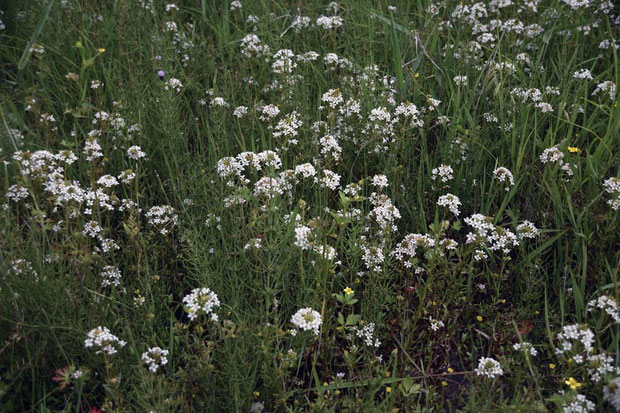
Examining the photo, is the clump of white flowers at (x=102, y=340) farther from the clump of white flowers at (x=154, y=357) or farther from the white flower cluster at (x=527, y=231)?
the white flower cluster at (x=527, y=231)

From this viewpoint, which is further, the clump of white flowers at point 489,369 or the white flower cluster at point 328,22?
the white flower cluster at point 328,22

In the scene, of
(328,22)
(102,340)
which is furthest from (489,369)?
(328,22)

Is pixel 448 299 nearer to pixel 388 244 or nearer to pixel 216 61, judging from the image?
pixel 388 244

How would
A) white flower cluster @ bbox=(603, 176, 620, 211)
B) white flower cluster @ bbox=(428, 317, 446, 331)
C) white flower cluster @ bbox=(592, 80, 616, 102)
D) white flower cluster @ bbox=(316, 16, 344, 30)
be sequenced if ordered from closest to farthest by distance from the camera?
white flower cluster @ bbox=(428, 317, 446, 331) → white flower cluster @ bbox=(603, 176, 620, 211) → white flower cluster @ bbox=(592, 80, 616, 102) → white flower cluster @ bbox=(316, 16, 344, 30)

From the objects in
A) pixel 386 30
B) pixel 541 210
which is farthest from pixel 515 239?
pixel 386 30

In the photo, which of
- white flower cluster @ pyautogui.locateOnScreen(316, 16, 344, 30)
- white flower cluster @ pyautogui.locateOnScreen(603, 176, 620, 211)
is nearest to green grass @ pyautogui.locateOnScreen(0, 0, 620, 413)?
white flower cluster @ pyautogui.locateOnScreen(603, 176, 620, 211)

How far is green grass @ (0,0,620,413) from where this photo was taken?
2.42m

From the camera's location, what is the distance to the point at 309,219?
10.1 feet

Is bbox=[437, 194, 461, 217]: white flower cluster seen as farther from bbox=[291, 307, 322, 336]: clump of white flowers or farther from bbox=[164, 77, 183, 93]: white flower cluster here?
bbox=[164, 77, 183, 93]: white flower cluster

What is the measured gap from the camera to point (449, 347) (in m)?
2.70

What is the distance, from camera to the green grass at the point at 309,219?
242 cm

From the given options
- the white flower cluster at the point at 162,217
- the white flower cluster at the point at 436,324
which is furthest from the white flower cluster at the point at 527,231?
the white flower cluster at the point at 162,217

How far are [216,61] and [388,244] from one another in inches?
94.8

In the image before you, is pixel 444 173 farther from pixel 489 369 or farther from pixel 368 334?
pixel 489 369
